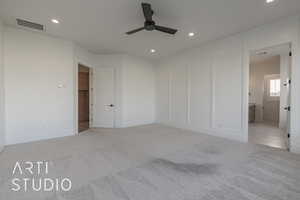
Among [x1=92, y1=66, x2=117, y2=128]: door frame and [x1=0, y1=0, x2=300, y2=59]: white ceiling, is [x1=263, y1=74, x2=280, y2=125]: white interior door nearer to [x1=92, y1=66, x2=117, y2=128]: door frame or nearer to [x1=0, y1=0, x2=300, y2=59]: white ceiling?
[x1=0, y1=0, x2=300, y2=59]: white ceiling

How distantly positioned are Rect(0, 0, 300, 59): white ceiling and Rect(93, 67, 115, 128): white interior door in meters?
1.67

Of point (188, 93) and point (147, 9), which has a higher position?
point (147, 9)

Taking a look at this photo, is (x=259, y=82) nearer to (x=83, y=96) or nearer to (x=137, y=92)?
(x=137, y=92)

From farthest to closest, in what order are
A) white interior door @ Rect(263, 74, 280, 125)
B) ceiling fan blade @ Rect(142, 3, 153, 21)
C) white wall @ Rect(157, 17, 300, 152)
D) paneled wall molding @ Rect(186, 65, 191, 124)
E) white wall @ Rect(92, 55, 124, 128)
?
white interior door @ Rect(263, 74, 280, 125) → white wall @ Rect(92, 55, 124, 128) → paneled wall molding @ Rect(186, 65, 191, 124) → white wall @ Rect(157, 17, 300, 152) → ceiling fan blade @ Rect(142, 3, 153, 21)

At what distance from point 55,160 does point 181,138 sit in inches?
121

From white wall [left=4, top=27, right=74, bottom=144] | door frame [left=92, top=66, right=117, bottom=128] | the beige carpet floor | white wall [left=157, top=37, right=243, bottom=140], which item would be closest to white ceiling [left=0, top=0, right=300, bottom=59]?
white wall [left=4, top=27, right=74, bottom=144]

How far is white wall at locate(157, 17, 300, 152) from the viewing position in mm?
3332

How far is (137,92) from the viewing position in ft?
20.9

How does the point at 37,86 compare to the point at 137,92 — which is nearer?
the point at 37,86

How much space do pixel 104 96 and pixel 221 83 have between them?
4.13 metres

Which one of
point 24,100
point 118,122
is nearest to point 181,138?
point 118,122

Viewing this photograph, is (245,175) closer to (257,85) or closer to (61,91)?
(61,91)

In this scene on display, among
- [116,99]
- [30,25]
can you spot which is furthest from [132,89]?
[30,25]

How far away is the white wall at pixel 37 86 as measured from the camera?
3.74 metres
